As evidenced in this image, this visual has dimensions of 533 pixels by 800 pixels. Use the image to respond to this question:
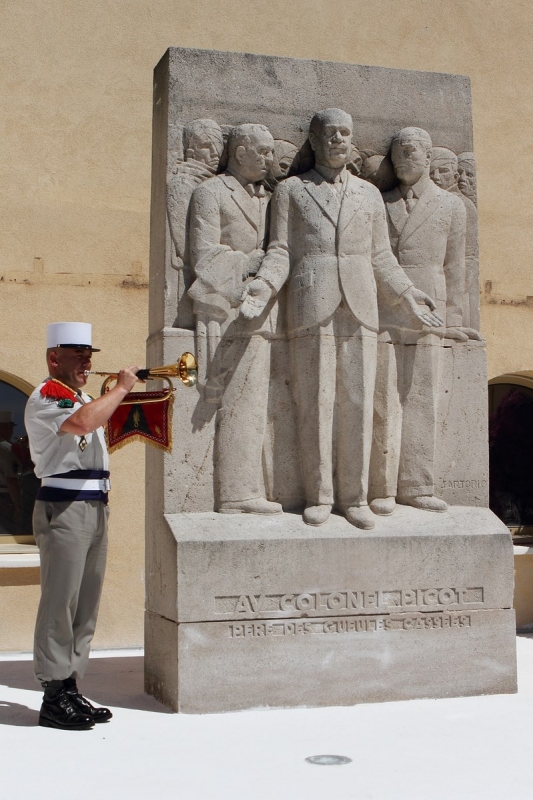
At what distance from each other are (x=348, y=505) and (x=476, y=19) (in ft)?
18.2

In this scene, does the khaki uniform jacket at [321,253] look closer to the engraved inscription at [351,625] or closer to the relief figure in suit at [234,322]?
the relief figure in suit at [234,322]

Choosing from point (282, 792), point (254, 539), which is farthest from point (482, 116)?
point (282, 792)

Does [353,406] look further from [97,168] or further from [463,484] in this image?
[97,168]

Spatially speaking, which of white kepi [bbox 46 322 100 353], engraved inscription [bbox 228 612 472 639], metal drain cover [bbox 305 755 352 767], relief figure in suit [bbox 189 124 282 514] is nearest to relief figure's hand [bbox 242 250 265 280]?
relief figure in suit [bbox 189 124 282 514]

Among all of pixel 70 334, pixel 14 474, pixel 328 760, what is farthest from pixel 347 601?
pixel 14 474

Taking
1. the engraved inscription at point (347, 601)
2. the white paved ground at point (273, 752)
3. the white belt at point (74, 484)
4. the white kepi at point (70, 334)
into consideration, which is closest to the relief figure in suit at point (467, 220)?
the engraved inscription at point (347, 601)

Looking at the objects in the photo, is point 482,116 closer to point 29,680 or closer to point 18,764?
point 29,680

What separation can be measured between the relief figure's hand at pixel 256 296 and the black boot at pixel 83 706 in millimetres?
2162

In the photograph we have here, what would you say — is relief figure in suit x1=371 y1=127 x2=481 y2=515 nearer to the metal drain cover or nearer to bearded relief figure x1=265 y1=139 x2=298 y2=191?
bearded relief figure x1=265 y1=139 x2=298 y2=191

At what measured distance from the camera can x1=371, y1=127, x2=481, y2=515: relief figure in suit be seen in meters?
6.59

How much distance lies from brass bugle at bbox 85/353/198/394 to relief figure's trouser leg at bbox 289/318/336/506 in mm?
754

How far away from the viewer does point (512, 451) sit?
34.2 feet

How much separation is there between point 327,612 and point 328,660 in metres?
0.26

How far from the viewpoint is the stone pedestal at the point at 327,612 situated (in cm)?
597
